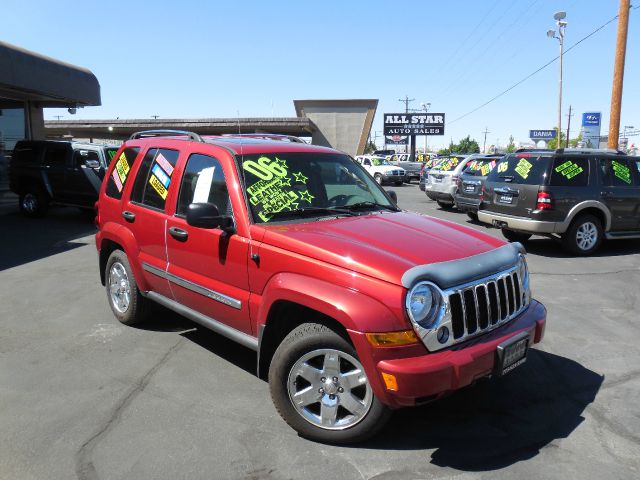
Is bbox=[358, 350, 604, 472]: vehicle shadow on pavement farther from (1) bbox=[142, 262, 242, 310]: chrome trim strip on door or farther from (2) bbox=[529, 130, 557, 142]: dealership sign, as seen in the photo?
(2) bbox=[529, 130, 557, 142]: dealership sign

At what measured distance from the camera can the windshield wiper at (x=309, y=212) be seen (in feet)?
12.6

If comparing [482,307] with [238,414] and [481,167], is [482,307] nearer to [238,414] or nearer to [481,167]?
[238,414]

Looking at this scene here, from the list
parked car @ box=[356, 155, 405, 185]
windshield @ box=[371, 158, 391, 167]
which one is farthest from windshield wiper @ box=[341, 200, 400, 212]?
windshield @ box=[371, 158, 391, 167]

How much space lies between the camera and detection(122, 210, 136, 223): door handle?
4.98 meters

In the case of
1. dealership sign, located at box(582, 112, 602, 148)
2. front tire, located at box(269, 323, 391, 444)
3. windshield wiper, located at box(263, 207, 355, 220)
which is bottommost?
front tire, located at box(269, 323, 391, 444)

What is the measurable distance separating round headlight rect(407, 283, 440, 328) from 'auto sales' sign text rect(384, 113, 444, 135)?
47.8 metres

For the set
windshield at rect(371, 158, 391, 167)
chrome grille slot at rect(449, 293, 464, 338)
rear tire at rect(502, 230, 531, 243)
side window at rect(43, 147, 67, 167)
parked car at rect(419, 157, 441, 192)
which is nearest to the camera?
chrome grille slot at rect(449, 293, 464, 338)

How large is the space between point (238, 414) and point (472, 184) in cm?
1146

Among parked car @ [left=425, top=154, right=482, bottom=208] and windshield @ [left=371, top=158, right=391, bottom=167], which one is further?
windshield @ [left=371, top=158, right=391, bottom=167]

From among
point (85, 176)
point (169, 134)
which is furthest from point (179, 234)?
point (85, 176)

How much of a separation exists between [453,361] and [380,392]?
0.43m

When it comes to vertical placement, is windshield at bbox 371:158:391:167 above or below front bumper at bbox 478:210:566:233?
above

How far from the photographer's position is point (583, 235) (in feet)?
30.5

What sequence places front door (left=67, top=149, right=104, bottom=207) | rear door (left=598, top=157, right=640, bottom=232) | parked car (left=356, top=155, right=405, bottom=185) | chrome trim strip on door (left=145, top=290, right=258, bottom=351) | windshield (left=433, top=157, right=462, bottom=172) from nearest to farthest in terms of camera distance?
chrome trim strip on door (left=145, top=290, right=258, bottom=351) < rear door (left=598, top=157, right=640, bottom=232) < front door (left=67, top=149, right=104, bottom=207) < windshield (left=433, top=157, right=462, bottom=172) < parked car (left=356, top=155, right=405, bottom=185)
